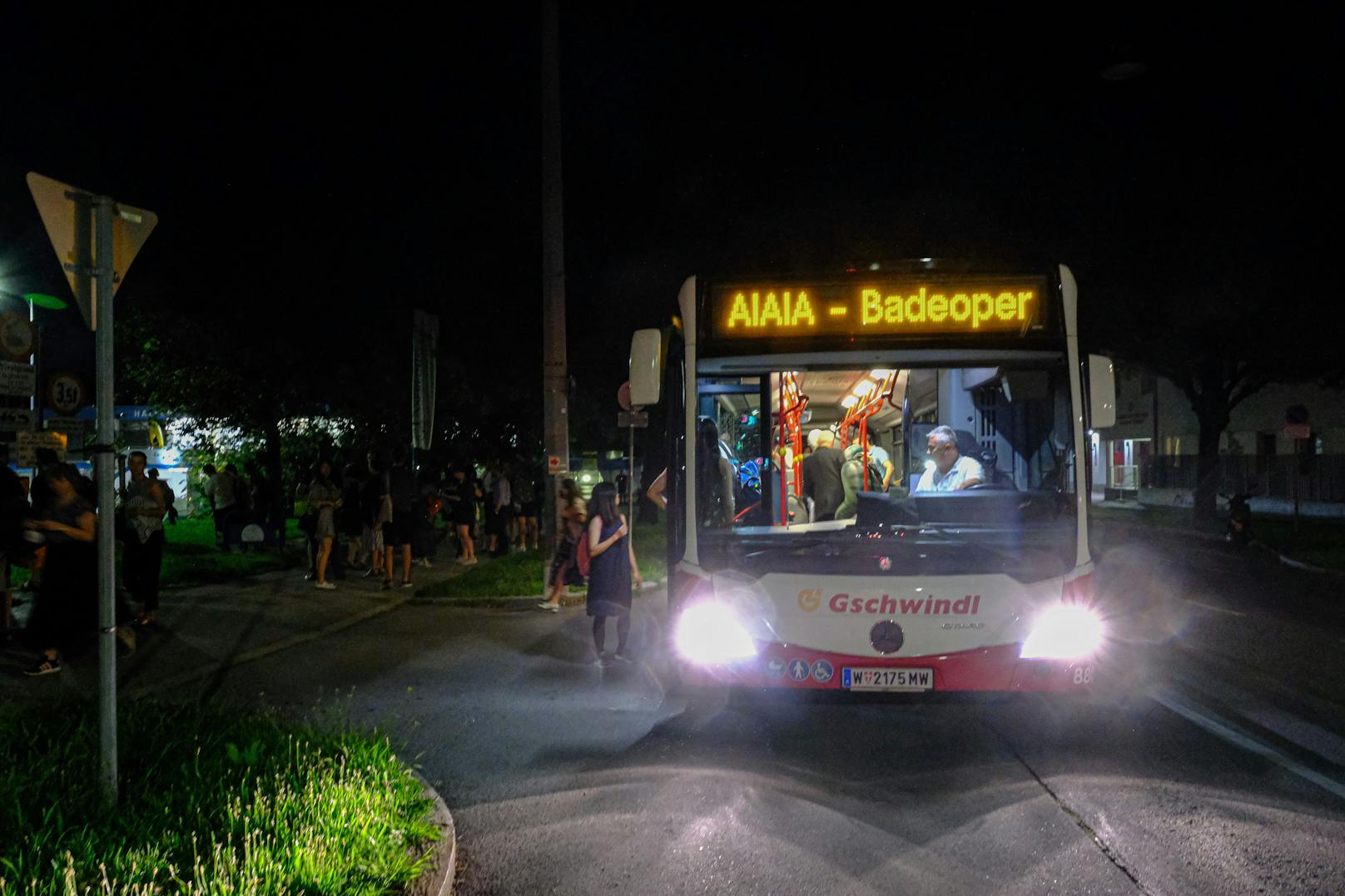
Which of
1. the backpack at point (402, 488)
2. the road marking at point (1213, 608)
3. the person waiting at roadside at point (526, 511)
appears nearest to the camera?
the road marking at point (1213, 608)

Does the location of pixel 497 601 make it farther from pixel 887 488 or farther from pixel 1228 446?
pixel 1228 446

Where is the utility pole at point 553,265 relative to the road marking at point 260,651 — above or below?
Result: above

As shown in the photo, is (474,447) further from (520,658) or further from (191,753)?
(191,753)

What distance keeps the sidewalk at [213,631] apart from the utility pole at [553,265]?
266 cm

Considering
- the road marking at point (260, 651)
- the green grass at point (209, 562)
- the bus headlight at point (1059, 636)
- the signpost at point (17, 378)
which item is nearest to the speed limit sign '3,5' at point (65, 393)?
the signpost at point (17, 378)

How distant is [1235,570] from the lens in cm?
1841

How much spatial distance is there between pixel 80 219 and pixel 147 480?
644 cm

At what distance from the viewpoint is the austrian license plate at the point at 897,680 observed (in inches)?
231

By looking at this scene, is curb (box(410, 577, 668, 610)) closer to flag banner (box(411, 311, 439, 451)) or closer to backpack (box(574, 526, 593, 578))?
flag banner (box(411, 311, 439, 451))

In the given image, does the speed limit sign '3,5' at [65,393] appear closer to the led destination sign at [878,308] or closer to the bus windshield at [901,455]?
the bus windshield at [901,455]

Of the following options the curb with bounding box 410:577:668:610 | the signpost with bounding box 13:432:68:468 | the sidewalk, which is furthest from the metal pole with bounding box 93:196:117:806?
the curb with bounding box 410:577:668:610

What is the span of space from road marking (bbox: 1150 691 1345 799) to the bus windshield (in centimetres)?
159

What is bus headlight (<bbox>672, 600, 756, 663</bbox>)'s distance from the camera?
598cm

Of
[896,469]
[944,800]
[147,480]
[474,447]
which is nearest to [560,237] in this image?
[147,480]
